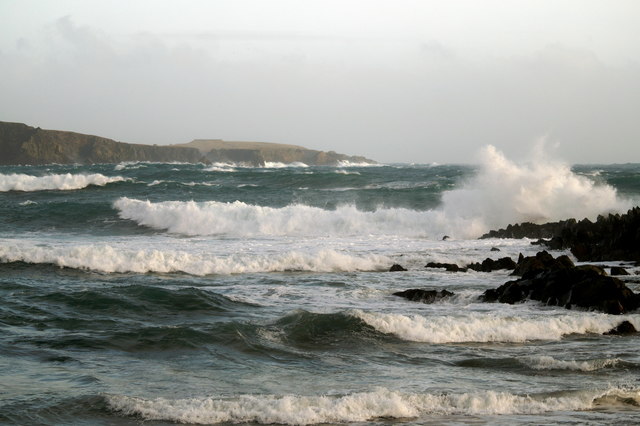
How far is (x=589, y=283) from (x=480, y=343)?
9.79 feet

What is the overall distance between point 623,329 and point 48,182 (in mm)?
37886

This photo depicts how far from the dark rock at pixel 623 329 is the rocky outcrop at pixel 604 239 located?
21.6ft

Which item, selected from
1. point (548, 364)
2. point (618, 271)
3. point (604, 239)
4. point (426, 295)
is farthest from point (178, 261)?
point (548, 364)

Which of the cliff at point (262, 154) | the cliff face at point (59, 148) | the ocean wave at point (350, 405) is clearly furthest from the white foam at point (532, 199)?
the cliff at point (262, 154)

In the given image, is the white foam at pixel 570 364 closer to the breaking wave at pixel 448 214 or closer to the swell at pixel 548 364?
the swell at pixel 548 364

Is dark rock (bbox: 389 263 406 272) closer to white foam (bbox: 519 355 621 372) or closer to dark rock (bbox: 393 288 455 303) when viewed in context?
dark rock (bbox: 393 288 455 303)

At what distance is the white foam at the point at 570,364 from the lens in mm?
8711

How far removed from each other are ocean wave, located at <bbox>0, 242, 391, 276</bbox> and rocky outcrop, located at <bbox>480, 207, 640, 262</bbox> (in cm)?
446

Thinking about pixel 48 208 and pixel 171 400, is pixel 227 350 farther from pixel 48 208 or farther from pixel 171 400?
pixel 48 208

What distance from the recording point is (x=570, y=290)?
12375 mm

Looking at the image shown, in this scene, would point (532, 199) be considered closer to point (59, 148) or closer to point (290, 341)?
point (290, 341)

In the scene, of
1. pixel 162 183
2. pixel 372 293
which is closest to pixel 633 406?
pixel 372 293

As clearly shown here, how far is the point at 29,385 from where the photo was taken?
7656 millimetres

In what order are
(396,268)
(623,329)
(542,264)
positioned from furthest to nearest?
(396,268)
(542,264)
(623,329)
